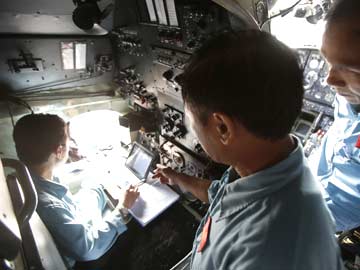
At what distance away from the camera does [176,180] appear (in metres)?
1.55

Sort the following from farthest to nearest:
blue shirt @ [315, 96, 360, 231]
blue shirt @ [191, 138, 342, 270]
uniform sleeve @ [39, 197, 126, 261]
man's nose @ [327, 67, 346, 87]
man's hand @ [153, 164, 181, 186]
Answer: man's hand @ [153, 164, 181, 186]
uniform sleeve @ [39, 197, 126, 261]
blue shirt @ [315, 96, 360, 231]
man's nose @ [327, 67, 346, 87]
blue shirt @ [191, 138, 342, 270]

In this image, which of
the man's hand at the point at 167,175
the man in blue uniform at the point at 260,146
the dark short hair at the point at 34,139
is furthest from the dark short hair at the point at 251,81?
the dark short hair at the point at 34,139

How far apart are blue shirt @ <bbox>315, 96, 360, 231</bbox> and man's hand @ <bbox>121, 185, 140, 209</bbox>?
115 cm

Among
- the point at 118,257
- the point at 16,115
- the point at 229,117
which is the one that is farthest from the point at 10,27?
the point at 229,117

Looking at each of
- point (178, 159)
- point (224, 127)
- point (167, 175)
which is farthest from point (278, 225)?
point (178, 159)

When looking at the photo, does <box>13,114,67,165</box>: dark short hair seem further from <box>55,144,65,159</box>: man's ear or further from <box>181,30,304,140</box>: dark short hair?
<box>181,30,304,140</box>: dark short hair

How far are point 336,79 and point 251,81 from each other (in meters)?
0.58

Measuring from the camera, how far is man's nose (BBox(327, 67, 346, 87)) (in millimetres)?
921

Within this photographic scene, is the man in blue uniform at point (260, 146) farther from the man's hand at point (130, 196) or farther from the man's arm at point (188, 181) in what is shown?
the man's hand at point (130, 196)

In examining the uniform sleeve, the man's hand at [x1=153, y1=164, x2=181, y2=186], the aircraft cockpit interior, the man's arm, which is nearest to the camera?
the aircraft cockpit interior

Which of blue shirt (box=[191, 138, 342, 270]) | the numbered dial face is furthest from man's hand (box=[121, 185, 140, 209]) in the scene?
blue shirt (box=[191, 138, 342, 270])

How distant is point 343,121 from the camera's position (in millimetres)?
1085

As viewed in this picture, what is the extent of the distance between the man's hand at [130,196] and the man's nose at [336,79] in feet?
4.34

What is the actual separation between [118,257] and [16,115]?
4.76ft
